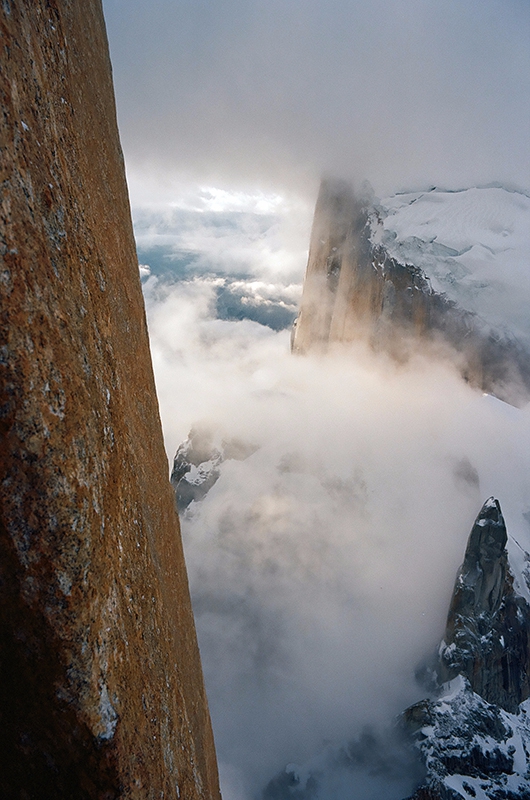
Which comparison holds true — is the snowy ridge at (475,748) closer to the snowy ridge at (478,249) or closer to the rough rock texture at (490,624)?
the rough rock texture at (490,624)

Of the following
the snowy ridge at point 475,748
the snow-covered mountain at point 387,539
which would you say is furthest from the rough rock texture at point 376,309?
the snowy ridge at point 475,748

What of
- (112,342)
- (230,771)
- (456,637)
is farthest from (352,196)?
(230,771)

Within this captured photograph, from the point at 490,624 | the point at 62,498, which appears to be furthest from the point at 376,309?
the point at 62,498

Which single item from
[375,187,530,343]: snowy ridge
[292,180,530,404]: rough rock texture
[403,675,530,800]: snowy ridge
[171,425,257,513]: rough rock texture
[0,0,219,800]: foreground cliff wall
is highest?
[0,0,219,800]: foreground cliff wall

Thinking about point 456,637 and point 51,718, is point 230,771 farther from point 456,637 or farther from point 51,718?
point 51,718

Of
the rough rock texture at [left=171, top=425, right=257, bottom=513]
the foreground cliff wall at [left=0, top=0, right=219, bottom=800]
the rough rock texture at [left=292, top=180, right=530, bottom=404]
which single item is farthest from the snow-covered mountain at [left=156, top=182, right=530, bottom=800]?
the foreground cliff wall at [left=0, top=0, right=219, bottom=800]

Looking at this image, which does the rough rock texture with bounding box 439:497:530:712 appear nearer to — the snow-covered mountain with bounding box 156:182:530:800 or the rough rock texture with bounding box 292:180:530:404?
the snow-covered mountain with bounding box 156:182:530:800
